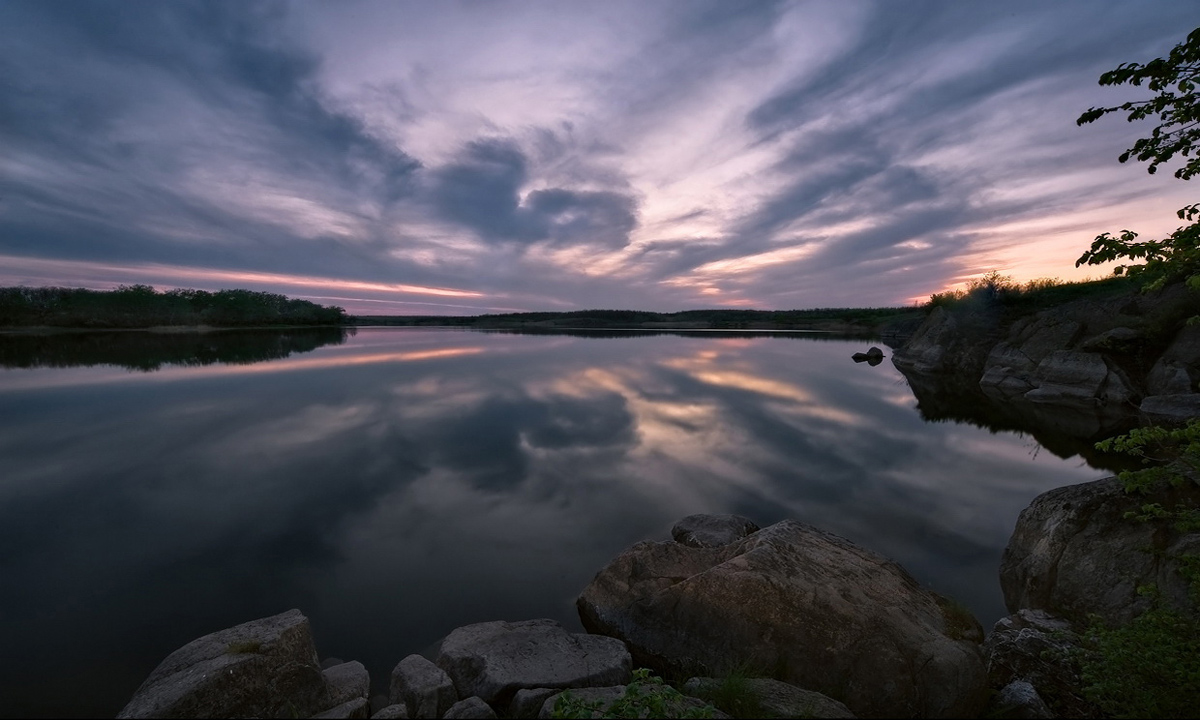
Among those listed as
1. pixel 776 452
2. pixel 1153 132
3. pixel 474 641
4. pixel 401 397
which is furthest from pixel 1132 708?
pixel 401 397

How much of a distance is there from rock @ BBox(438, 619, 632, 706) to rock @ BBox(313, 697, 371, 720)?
3.33ft

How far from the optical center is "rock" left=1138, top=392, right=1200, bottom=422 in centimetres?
1648

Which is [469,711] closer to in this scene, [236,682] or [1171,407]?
[236,682]

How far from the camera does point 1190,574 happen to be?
17.5 feet

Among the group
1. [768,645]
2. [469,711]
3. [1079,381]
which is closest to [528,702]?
[469,711]

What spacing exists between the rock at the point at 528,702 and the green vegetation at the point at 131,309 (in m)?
150

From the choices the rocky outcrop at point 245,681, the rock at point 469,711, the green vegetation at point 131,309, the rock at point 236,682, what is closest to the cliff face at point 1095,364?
the rock at point 469,711

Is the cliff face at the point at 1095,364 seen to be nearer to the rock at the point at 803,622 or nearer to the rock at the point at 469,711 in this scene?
the rock at the point at 803,622

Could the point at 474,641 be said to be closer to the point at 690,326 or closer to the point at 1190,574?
the point at 1190,574

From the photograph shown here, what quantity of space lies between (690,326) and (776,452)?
178892mm

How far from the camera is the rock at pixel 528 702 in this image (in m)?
4.61

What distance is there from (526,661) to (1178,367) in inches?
1127

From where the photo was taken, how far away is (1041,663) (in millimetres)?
5324

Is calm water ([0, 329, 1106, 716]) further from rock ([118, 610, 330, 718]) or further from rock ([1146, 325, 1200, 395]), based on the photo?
rock ([1146, 325, 1200, 395])
